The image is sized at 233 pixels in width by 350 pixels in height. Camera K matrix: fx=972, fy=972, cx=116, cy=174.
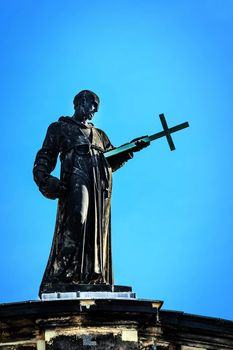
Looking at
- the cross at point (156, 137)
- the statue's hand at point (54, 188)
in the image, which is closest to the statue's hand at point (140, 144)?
the cross at point (156, 137)

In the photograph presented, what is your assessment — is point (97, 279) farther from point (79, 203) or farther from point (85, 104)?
point (85, 104)

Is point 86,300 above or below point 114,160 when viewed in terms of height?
below

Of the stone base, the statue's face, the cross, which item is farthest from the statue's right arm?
the stone base

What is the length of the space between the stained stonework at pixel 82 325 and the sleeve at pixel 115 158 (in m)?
2.98

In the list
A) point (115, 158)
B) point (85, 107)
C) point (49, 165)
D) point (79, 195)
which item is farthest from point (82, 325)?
point (85, 107)

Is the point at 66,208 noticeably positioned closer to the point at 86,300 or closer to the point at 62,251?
the point at 62,251

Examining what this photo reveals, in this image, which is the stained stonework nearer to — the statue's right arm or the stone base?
the stone base

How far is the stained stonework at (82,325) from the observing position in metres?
13.2

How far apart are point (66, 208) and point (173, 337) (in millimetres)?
2551

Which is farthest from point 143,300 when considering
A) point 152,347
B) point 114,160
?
point 114,160

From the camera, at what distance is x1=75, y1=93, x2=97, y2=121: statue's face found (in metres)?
15.7

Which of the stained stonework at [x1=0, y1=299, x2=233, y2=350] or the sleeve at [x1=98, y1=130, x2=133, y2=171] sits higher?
the sleeve at [x1=98, y1=130, x2=133, y2=171]

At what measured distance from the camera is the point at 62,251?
14359mm

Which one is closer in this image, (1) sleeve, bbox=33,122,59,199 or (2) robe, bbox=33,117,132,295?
(2) robe, bbox=33,117,132,295
